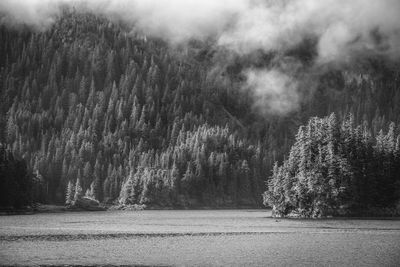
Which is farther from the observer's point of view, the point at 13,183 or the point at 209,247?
the point at 13,183

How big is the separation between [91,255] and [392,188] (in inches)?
4021

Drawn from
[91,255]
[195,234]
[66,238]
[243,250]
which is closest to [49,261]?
[91,255]

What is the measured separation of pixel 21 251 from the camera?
74.5m

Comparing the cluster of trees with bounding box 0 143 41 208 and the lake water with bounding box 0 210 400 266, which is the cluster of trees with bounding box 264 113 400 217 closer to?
the lake water with bounding box 0 210 400 266

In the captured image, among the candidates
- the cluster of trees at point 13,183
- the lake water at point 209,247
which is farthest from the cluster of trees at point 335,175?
the cluster of trees at point 13,183

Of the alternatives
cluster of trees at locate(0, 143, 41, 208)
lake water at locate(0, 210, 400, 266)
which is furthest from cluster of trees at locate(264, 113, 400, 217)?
cluster of trees at locate(0, 143, 41, 208)

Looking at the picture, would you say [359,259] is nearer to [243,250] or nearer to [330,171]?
[243,250]

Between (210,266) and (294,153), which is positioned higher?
(294,153)

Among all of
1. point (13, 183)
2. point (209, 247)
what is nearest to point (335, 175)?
point (209, 247)

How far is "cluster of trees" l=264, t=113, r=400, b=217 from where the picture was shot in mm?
144500

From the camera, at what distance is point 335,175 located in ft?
476

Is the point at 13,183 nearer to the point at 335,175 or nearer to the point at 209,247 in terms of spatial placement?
the point at 335,175

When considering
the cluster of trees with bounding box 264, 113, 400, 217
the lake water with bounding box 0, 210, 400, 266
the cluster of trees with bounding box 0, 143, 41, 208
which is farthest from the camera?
the cluster of trees with bounding box 0, 143, 41, 208

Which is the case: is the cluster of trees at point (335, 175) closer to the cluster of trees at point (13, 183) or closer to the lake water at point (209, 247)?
the lake water at point (209, 247)
